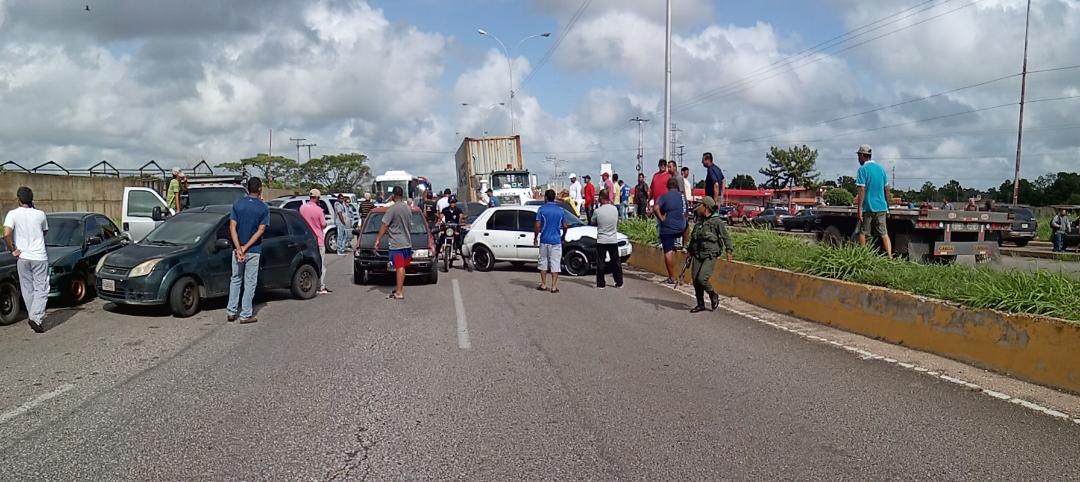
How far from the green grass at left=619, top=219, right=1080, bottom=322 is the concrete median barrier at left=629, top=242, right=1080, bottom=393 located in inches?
7.2

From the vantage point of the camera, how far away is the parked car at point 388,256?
1417 cm

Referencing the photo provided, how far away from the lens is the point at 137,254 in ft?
34.8

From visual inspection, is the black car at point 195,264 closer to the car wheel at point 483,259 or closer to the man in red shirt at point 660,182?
the car wheel at point 483,259

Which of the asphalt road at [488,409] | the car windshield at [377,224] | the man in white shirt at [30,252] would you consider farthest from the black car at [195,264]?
the car windshield at [377,224]

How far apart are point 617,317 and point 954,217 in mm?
7068

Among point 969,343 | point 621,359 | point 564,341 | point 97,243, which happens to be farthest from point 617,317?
point 97,243

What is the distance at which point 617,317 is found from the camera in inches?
410

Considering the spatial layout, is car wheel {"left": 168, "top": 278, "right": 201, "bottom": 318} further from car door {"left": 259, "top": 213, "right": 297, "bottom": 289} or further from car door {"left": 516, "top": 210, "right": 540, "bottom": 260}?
car door {"left": 516, "top": 210, "right": 540, "bottom": 260}

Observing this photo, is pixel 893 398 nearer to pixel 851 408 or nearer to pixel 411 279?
pixel 851 408

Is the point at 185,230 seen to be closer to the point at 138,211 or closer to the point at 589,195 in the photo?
the point at 138,211

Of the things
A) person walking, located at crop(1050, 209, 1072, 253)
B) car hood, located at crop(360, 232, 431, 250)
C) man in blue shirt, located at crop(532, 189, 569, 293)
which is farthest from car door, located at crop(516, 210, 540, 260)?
person walking, located at crop(1050, 209, 1072, 253)

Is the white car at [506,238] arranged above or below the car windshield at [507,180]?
below

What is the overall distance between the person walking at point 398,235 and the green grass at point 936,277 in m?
5.38

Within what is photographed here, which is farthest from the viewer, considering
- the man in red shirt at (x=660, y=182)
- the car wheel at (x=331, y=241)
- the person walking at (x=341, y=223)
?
the car wheel at (x=331, y=241)
